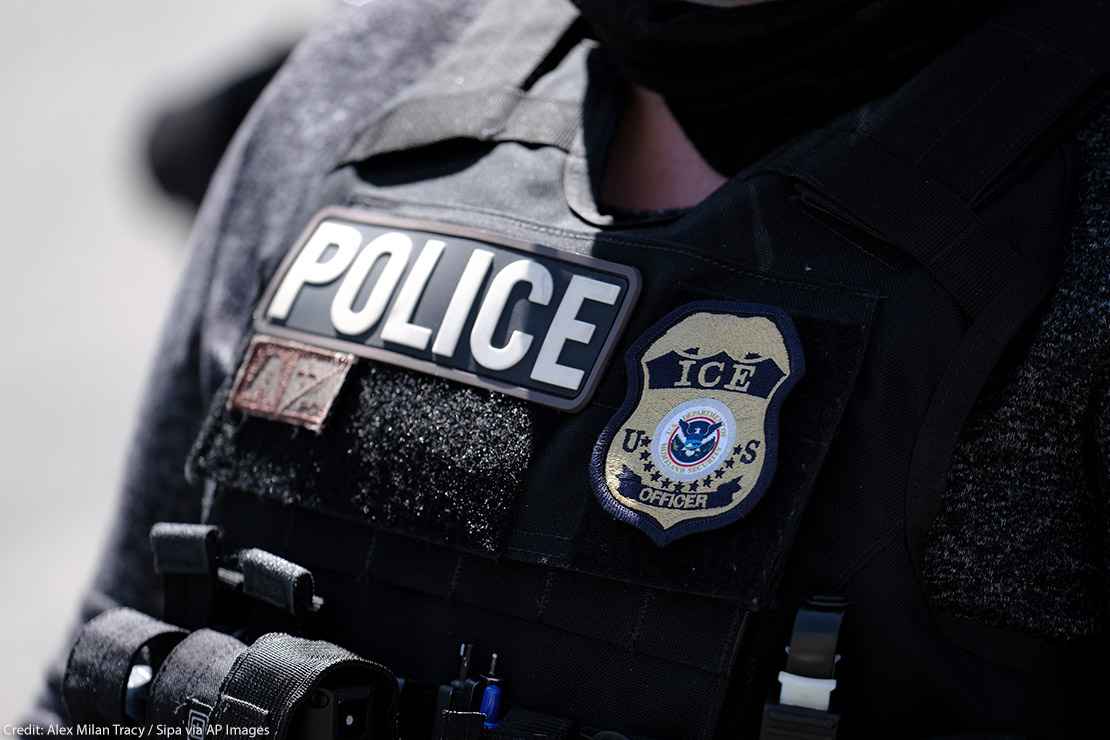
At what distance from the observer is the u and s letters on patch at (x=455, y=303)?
952 mm

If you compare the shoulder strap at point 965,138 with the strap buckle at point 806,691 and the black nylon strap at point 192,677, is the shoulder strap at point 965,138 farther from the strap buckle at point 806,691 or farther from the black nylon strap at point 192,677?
the black nylon strap at point 192,677

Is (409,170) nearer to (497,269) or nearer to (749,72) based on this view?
(497,269)

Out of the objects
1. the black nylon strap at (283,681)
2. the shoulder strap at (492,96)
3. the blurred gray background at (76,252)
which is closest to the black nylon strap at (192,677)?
the black nylon strap at (283,681)

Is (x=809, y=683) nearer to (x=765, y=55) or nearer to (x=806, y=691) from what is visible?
(x=806, y=691)

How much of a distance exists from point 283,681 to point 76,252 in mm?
3754

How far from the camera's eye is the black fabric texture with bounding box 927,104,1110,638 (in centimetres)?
83

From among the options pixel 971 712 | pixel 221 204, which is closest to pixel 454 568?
pixel 971 712

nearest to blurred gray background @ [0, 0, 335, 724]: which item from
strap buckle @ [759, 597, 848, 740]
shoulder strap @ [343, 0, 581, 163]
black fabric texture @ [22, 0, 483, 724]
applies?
black fabric texture @ [22, 0, 483, 724]

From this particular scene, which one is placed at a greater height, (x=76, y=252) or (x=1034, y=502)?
(x=76, y=252)

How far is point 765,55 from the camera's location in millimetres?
989

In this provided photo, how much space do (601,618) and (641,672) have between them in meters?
0.04

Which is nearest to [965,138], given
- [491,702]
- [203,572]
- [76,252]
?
[491,702]

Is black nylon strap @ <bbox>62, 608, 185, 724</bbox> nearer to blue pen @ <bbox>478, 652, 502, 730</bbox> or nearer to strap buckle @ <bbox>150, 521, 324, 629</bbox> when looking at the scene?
strap buckle @ <bbox>150, 521, 324, 629</bbox>

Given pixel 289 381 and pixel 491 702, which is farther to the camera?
pixel 289 381
